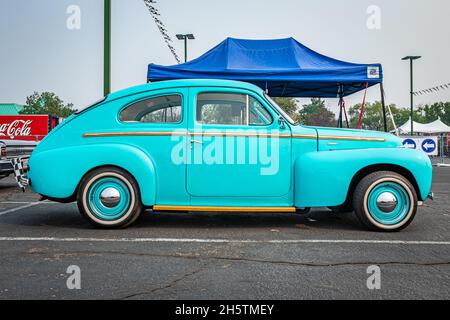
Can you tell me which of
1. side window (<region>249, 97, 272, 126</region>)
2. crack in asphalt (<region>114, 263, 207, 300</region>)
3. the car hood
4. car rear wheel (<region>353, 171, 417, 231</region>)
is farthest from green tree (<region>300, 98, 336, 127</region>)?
crack in asphalt (<region>114, 263, 207, 300</region>)

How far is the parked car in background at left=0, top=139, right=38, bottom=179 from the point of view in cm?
834

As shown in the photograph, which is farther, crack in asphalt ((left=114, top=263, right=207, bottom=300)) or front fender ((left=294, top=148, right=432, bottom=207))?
front fender ((left=294, top=148, right=432, bottom=207))

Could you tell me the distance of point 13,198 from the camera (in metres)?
7.59

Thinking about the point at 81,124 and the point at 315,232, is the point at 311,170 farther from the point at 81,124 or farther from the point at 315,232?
the point at 81,124

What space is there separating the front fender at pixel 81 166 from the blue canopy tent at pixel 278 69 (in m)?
4.75

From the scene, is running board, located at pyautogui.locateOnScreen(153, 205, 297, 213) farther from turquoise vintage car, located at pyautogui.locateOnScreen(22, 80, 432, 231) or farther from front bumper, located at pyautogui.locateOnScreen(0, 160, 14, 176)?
front bumper, located at pyautogui.locateOnScreen(0, 160, 14, 176)

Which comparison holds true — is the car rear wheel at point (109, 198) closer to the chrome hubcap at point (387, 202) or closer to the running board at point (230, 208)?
the running board at point (230, 208)

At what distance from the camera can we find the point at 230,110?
5.05 m

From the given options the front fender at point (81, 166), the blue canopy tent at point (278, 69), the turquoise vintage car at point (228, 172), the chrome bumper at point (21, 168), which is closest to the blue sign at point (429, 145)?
the blue canopy tent at point (278, 69)

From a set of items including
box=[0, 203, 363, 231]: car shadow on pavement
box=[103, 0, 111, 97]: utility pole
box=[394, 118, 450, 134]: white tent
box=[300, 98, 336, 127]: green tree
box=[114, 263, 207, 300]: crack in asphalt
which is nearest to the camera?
box=[114, 263, 207, 300]: crack in asphalt

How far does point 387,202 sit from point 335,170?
0.67 metres

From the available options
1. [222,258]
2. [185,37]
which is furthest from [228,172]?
[185,37]

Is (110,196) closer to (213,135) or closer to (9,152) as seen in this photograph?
(213,135)

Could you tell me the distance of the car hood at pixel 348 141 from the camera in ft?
16.3
